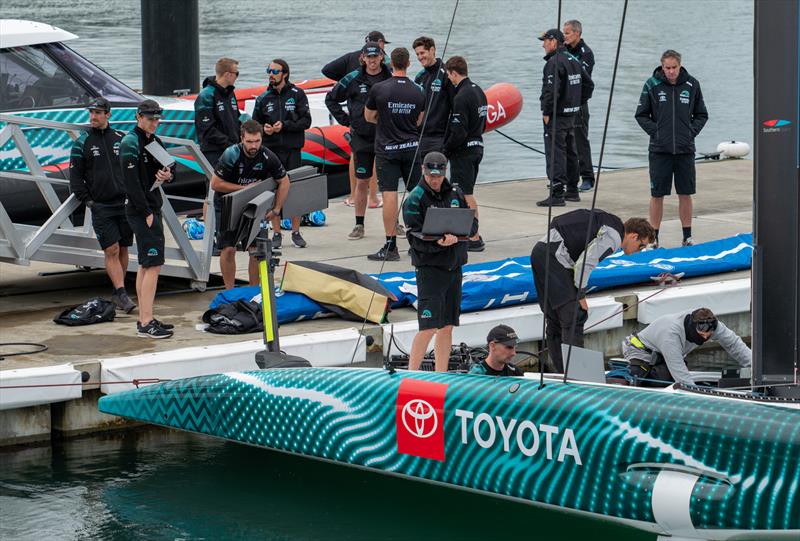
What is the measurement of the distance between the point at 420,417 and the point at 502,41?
38.9 metres

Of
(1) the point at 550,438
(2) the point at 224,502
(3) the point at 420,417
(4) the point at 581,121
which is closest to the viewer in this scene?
(1) the point at 550,438

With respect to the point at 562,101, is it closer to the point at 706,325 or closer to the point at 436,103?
the point at 436,103

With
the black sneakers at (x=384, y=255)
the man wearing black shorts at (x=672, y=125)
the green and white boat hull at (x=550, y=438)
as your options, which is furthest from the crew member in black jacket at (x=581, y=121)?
the green and white boat hull at (x=550, y=438)

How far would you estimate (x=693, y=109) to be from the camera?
39.2 ft

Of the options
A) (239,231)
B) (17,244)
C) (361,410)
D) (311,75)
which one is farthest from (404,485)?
(311,75)

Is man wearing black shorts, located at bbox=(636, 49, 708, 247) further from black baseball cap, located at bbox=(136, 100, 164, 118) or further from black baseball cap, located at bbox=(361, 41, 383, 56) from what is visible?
black baseball cap, located at bbox=(136, 100, 164, 118)

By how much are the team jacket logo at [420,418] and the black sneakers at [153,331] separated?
8.57ft

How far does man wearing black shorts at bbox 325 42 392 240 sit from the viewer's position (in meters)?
12.3

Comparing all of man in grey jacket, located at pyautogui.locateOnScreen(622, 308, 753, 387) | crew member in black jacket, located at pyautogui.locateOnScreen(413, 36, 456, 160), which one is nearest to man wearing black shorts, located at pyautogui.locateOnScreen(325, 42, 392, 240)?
crew member in black jacket, located at pyautogui.locateOnScreen(413, 36, 456, 160)

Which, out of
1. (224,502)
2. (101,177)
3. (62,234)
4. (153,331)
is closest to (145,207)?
(101,177)

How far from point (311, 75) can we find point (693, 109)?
21.3 metres

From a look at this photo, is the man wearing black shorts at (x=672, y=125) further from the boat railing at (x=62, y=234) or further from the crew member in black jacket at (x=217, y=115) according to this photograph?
the boat railing at (x=62, y=234)

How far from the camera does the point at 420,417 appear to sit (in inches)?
281

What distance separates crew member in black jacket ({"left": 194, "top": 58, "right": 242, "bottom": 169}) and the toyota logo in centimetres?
491
